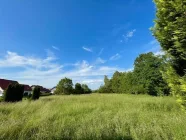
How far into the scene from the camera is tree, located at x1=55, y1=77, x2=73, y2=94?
45.9 metres

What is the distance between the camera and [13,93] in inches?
602

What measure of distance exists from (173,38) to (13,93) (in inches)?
653

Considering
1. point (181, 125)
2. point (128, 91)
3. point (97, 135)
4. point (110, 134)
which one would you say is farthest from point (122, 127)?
point (128, 91)

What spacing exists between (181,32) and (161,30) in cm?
97

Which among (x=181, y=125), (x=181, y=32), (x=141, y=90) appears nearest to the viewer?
(x=181, y=32)

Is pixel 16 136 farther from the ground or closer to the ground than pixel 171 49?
closer to the ground

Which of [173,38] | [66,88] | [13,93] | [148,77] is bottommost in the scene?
[13,93]

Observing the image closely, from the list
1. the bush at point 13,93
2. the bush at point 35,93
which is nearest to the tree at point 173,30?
the bush at point 13,93

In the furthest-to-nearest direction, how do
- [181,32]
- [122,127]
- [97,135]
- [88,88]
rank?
[88,88]
[122,127]
[97,135]
[181,32]

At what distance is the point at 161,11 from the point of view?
360 cm

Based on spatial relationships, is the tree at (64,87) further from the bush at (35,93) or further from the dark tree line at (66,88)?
the bush at (35,93)

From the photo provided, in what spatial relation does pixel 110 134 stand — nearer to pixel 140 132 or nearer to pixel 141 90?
pixel 140 132

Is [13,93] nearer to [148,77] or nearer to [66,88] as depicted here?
[148,77]

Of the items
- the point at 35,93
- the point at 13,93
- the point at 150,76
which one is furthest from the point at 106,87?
the point at 13,93
